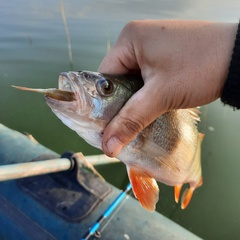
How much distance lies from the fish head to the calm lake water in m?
2.82

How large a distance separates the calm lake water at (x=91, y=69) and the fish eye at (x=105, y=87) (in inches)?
113

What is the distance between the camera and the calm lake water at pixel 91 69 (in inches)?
157

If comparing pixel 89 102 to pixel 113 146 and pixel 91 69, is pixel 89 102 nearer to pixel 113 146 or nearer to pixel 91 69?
pixel 113 146

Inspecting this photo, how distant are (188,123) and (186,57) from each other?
48 cm

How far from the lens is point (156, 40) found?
1352mm

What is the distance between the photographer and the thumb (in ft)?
4.38

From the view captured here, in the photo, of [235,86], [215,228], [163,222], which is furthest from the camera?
[215,228]

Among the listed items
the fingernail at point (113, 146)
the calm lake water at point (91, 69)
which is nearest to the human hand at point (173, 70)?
the fingernail at point (113, 146)

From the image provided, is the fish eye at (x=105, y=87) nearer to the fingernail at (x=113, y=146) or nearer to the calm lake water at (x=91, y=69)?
the fingernail at (x=113, y=146)

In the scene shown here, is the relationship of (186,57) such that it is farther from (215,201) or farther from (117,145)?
(215,201)

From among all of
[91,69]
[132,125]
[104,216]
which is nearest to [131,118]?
[132,125]

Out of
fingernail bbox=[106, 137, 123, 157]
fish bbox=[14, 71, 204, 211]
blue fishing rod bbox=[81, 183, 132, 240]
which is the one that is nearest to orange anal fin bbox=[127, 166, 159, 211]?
fish bbox=[14, 71, 204, 211]

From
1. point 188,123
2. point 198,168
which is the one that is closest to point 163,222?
point 198,168

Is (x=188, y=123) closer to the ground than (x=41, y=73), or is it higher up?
higher up
